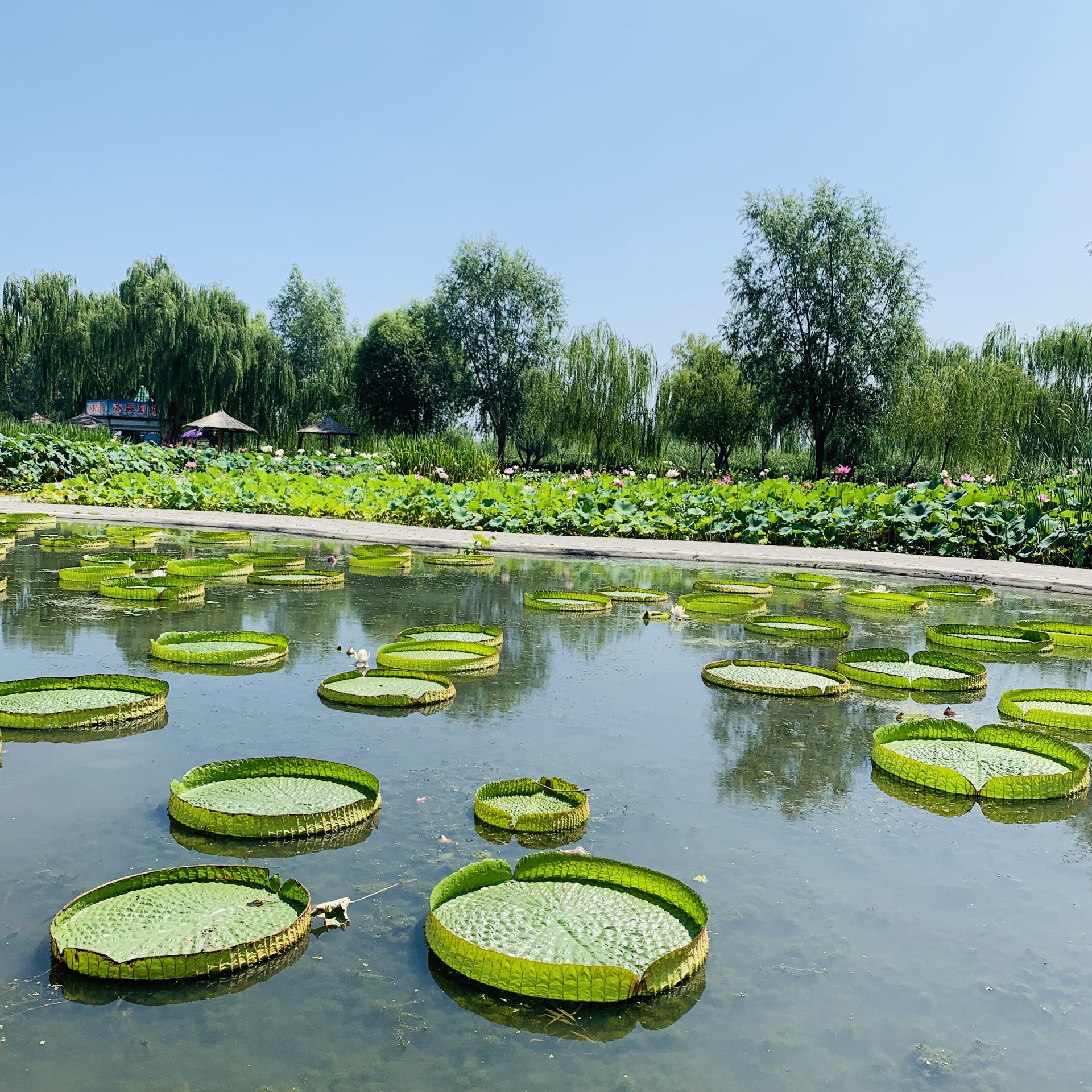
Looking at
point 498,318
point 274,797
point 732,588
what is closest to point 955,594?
point 732,588

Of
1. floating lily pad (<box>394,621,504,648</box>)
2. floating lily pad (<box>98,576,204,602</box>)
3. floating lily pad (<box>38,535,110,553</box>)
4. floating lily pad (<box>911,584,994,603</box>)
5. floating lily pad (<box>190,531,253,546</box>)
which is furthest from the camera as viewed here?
floating lily pad (<box>190,531,253,546</box>)

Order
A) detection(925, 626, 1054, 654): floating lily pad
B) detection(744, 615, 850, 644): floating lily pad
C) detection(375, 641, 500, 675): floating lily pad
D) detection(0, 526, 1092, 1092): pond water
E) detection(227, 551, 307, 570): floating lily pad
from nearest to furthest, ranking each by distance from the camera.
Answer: detection(0, 526, 1092, 1092): pond water < detection(375, 641, 500, 675): floating lily pad < detection(925, 626, 1054, 654): floating lily pad < detection(744, 615, 850, 644): floating lily pad < detection(227, 551, 307, 570): floating lily pad

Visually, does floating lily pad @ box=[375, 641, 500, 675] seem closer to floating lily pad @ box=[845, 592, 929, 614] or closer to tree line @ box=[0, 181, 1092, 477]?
floating lily pad @ box=[845, 592, 929, 614]

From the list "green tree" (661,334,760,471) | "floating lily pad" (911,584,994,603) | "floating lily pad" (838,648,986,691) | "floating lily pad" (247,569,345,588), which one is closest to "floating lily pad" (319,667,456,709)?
"floating lily pad" (838,648,986,691)

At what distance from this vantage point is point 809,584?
6.84 meters

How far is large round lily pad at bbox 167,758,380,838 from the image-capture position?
2.23m

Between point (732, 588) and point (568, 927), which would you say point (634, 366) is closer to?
point (732, 588)

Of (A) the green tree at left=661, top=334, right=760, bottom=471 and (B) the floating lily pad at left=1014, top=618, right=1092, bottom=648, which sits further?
(A) the green tree at left=661, top=334, right=760, bottom=471

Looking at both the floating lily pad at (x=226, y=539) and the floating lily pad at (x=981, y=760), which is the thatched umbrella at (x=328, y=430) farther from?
the floating lily pad at (x=981, y=760)

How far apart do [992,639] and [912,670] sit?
1010mm

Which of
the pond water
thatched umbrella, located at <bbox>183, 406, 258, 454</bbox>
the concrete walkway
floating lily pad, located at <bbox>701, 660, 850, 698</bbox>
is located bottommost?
the pond water

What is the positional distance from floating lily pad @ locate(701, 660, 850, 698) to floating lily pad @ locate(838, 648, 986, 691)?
10cm

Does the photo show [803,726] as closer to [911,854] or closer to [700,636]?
[911,854]

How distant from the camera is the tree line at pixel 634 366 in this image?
82.8 ft
